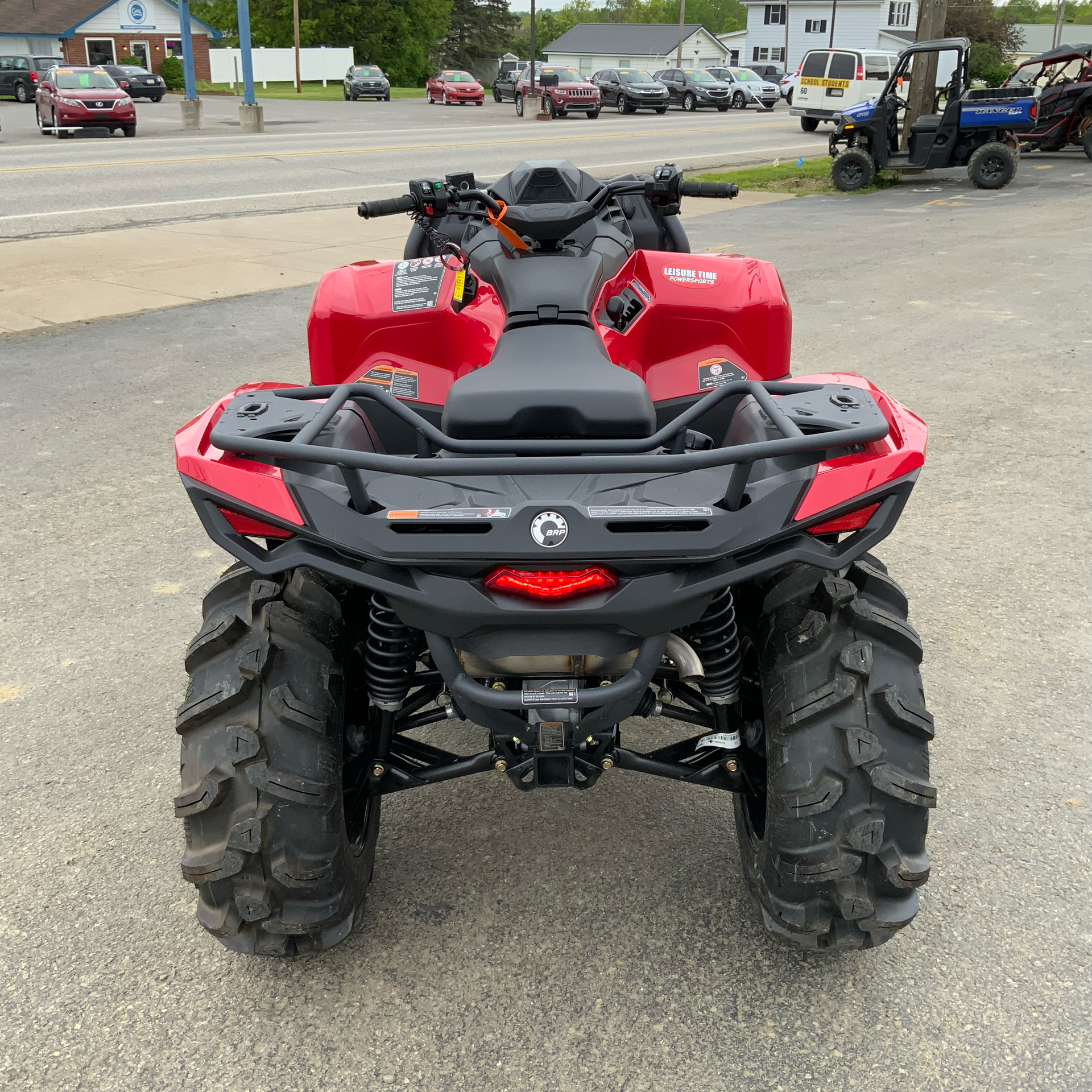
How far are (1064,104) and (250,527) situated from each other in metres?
23.2

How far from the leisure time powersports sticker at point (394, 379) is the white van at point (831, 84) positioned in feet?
105

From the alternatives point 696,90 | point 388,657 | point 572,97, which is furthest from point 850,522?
point 696,90

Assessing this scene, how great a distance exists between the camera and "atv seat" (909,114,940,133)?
18000mm

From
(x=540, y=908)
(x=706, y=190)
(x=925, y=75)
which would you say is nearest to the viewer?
(x=540, y=908)

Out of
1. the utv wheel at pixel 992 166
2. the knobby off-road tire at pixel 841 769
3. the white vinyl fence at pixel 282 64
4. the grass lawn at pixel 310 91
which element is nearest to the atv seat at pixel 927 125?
the utv wheel at pixel 992 166

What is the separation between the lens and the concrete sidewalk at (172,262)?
31.2ft

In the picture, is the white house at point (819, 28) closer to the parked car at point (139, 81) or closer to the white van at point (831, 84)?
the white van at point (831, 84)

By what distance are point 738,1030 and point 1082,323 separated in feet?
27.0

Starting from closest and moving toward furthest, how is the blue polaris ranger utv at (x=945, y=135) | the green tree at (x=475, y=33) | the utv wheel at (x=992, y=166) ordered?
1. the blue polaris ranger utv at (x=945, y=135)
2. the utv wheel at (x=992, y=166)
3. the green tree at (x=475, y=33)

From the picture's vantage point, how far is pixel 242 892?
234cm

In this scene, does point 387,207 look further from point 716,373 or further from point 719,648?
point 719,648

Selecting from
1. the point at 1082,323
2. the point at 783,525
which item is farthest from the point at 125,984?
the point at 1082,323

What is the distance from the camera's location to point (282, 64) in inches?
2413

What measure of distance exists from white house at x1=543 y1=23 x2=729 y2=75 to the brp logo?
88149 millimetres
